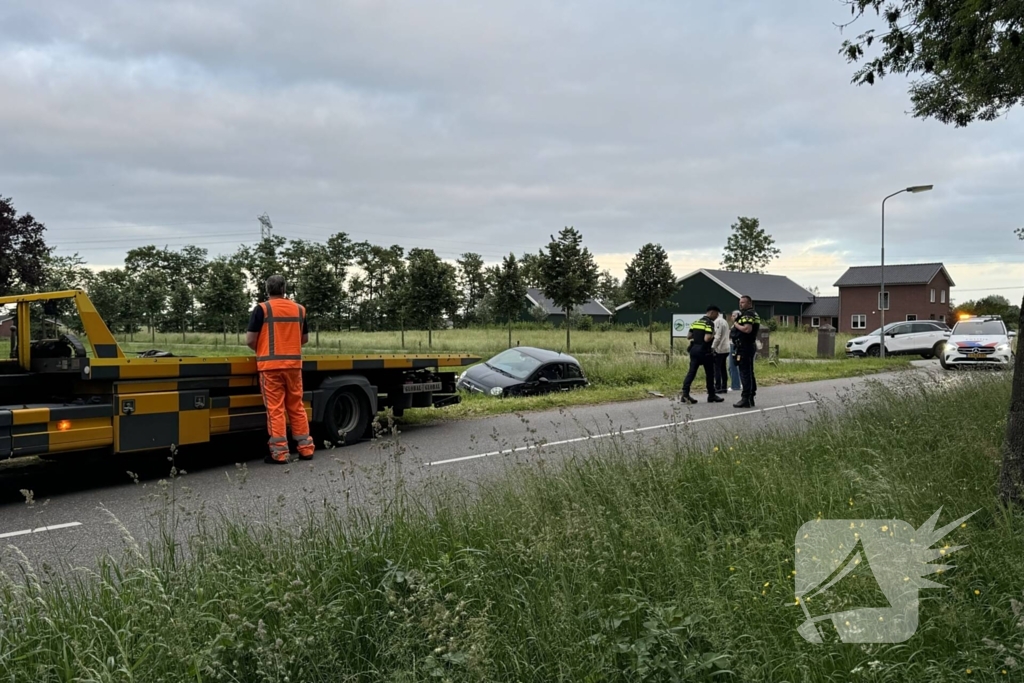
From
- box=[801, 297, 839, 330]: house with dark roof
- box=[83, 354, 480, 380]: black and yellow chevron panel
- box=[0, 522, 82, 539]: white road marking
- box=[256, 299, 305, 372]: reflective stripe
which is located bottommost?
box=[0, 522, 82, 539]: white road marking

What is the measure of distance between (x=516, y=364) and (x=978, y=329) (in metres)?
17.4

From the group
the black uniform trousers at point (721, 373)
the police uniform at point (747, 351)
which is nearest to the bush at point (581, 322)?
the black uniform trousers at point (721, 373)

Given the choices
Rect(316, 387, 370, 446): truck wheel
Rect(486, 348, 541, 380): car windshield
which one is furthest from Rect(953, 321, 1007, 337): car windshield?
Rect(316, 387, 370, 446): truck wheel

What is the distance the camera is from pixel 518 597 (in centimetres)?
335

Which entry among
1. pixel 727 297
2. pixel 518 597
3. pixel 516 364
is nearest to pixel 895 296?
pixel 727 297

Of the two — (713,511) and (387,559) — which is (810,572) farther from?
(387,559)

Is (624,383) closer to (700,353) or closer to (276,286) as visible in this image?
(700,353)

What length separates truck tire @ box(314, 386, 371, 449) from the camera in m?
8.82

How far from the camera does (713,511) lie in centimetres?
463

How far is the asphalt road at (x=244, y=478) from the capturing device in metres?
4.57

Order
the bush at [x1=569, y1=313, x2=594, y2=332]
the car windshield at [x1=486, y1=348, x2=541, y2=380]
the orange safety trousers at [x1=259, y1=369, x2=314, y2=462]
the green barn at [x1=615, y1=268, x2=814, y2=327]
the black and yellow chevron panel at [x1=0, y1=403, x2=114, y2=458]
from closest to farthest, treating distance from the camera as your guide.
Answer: the black and yellow chevron panel at [x1=0, y1=403, x2=114, y2=458], the orange safety trousers at [x1=259, y1=369, x2=314, y2=462], the car windshield at [x1=486, y1=348, x2=541, y2=380], the bush at [x1=569, y1=313, x2=594, y2=332], the green barn at [x1=615, y1=268, x2=814, y2=327]

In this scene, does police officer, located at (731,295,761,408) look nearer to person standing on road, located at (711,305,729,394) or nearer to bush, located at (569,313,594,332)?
person standing on road, located at (711,305,729,394)

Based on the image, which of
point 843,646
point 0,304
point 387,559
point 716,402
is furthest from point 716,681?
point 716,402

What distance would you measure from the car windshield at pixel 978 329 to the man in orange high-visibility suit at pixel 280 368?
22.6 metres
